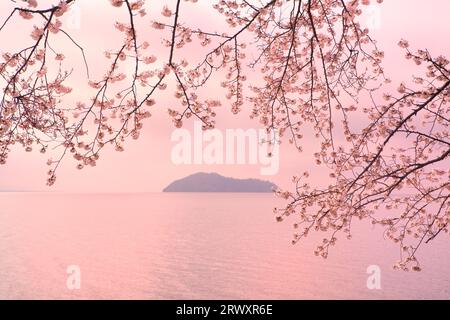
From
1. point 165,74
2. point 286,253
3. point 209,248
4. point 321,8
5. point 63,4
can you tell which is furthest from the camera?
point 209,248

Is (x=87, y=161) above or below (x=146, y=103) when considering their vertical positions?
below

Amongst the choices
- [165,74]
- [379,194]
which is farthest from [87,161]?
[379,194]

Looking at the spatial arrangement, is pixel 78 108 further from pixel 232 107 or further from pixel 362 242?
pixel 362 242

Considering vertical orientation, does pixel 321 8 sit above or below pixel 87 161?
above

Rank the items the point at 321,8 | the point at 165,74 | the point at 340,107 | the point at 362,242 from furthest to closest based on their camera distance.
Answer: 1. the point at 362,242
2. the point at 321,8
3. the point at 340,107
4. the point at 165,74

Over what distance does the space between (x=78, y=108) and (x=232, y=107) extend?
3.23 meters

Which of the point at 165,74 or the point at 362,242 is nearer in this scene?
the point at 165,74

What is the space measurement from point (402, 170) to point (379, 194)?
0.53 metres

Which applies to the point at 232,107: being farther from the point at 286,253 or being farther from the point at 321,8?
the point at 286,253

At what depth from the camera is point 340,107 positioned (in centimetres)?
704

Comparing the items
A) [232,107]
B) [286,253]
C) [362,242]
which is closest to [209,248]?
[286,253]

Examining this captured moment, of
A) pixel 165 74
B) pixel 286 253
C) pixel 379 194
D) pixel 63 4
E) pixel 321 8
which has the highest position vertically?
pixel 321 8
